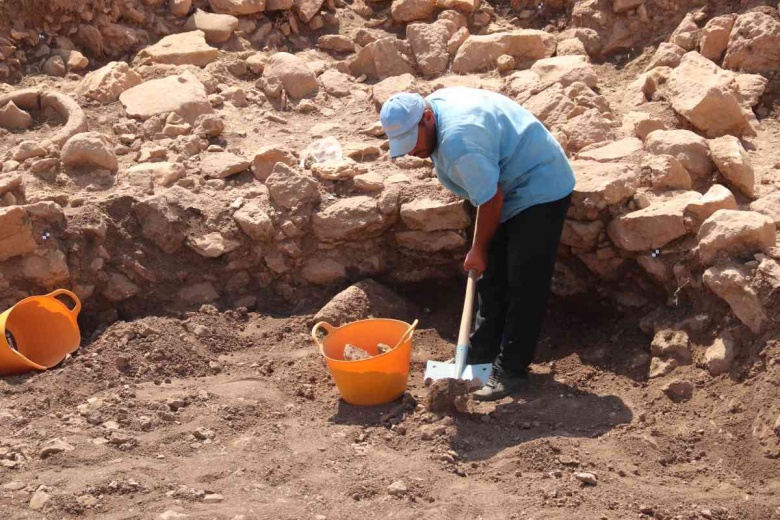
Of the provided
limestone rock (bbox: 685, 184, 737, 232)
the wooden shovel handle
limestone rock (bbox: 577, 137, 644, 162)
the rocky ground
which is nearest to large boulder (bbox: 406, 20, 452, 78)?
the rocky ground

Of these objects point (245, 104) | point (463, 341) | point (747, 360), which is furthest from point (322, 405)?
point (245, 104)

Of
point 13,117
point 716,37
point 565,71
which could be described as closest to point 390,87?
point 565,71

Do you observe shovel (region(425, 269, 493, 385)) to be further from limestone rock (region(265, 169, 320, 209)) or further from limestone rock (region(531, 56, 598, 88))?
limestone rock (region(531, 56, 598, 88))

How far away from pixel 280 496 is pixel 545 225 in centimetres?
185

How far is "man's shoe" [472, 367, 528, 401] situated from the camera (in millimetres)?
4988

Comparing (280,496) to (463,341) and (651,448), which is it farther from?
(651,448)

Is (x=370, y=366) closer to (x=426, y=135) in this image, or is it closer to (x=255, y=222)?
(x=426, y=135)

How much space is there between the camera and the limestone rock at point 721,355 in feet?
15.3

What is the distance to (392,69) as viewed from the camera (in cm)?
723

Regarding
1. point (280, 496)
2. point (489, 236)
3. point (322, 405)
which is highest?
point (489, 236)

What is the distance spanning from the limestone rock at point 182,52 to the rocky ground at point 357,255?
0.02 metres

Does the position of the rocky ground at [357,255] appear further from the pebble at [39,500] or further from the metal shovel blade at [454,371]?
the metal shovel blade at [454,371]

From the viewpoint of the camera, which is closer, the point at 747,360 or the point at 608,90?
the point at 747,360

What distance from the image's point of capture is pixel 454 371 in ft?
16.3
